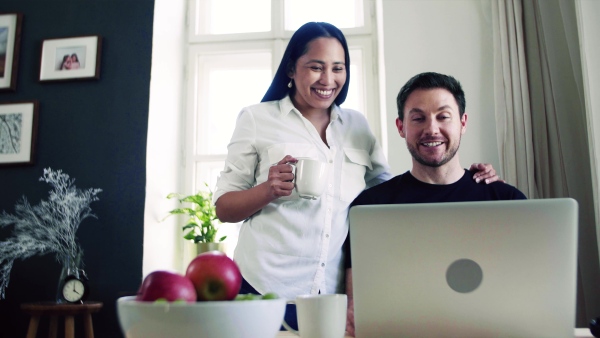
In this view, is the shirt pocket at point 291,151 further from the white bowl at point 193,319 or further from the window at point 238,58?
the window at point 238,58

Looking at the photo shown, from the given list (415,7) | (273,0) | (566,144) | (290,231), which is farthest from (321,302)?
(273,0)

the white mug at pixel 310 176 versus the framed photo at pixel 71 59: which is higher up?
the framed photo at pixel 71 59

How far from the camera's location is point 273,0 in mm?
3477

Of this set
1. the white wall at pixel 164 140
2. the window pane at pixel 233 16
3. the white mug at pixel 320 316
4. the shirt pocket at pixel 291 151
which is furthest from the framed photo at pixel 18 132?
the white mug at pixel 320 316

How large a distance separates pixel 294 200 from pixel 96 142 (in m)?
1.94

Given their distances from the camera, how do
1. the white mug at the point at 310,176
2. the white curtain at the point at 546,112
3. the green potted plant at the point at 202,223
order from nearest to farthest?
1. the white mug at the point at 310,176
2. the white curtain at the point at 546,112
3. the green potted plant at the point at 202,223

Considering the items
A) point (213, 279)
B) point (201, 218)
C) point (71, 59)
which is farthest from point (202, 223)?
point (213, 279)

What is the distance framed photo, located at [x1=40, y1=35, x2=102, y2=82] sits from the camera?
3.12m

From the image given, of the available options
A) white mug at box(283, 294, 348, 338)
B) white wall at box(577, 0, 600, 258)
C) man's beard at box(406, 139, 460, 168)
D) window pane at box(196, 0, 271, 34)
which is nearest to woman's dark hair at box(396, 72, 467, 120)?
man's beard at box(406, 139, 460, 168)

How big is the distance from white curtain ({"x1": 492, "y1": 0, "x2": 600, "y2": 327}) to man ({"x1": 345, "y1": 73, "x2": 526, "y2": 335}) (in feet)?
3.52

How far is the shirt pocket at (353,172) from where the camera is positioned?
5.24ft

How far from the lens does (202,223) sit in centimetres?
299

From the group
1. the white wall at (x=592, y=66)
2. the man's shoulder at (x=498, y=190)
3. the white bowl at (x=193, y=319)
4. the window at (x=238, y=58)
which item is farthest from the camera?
the window at (x=238, y=58)

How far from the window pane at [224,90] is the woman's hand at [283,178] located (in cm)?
203
